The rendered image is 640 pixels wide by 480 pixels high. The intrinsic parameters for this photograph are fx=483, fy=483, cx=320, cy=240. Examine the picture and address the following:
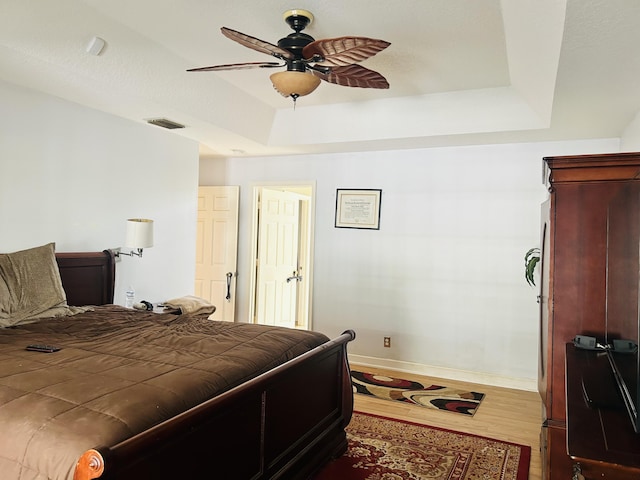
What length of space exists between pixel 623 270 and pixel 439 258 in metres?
2.65

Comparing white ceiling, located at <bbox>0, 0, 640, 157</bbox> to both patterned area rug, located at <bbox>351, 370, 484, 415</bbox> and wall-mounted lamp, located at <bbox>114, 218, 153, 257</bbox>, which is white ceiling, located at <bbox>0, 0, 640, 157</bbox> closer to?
wall-mounted lamp, located at <bbox>114, 218, 153, 257</bbox>

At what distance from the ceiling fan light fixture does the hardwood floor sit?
254 cm

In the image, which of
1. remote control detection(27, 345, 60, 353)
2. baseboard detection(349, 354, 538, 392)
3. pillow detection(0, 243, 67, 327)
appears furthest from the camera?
baseboard detection(349, 354, 538, 392)

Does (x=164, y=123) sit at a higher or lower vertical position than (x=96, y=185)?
higher

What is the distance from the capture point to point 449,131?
14.7 ft

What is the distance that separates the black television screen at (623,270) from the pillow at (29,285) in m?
3.25

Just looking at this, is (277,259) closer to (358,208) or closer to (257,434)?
(358,208)

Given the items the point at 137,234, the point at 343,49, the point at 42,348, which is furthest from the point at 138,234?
the point at 343,49

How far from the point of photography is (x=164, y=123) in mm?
4457

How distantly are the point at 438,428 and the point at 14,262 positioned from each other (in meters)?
3.15

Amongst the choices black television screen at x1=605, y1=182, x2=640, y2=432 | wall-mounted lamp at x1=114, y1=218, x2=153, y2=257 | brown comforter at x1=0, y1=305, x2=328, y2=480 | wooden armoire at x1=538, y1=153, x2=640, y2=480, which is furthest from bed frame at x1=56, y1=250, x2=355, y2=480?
wall-mounted lamp at x1=114, y1=218, x2=153, y2=257

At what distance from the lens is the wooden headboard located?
3754 millimetres

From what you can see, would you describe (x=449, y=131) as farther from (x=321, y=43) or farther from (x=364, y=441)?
(x=364, y=441)

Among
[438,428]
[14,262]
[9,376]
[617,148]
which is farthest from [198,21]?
[617,148]
